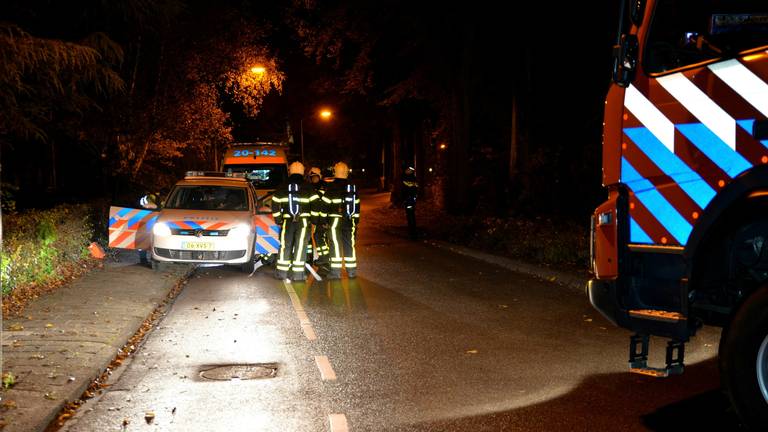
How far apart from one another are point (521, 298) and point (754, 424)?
714 centimetres

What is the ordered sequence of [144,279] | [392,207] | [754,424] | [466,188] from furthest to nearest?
1. [392,207]
2. [466,188]
3. [144,279]
4. [754,424]

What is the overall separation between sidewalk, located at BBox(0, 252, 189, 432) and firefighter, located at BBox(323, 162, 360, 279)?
272cm

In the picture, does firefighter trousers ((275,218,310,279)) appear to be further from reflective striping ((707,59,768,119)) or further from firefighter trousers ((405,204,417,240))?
reflective striping ((707,59,768,119))

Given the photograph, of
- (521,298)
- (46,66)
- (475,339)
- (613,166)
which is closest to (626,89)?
(613,166)

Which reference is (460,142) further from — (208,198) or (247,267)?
(247,267)

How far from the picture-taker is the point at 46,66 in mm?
12086

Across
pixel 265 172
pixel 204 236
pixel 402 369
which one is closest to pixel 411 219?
pixel 265 172

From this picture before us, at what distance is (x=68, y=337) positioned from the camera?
867 centimetres

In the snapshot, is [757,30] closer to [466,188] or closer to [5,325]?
[5,325]

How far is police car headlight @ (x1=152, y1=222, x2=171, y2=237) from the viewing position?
14.2 m

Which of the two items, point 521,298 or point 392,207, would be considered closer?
point 521,298

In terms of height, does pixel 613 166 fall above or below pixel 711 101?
below

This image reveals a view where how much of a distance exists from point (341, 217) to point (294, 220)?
807 millimetres

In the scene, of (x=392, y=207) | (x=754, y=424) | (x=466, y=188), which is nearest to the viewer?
(x=754, y=424)
